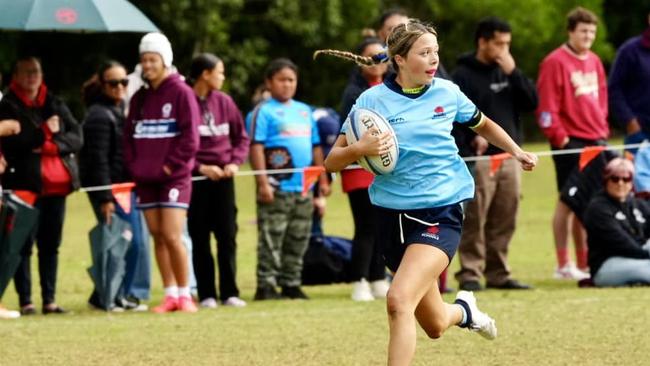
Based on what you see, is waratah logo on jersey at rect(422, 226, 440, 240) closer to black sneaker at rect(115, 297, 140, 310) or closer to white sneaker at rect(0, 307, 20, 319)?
white sneaker at rect(0, 307, 20, 319)

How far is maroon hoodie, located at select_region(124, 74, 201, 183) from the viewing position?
12055 millimetres

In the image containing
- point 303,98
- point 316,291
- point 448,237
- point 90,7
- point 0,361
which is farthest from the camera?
point 303,98

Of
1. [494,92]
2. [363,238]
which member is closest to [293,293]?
[363,238]

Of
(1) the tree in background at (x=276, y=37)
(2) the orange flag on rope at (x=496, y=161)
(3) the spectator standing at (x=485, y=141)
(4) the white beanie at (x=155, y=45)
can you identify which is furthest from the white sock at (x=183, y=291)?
(1) the tree in background at (x=276, y=37)

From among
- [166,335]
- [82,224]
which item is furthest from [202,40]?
[166,335]

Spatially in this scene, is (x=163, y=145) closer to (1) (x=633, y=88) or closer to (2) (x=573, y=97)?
(2) (x=573, y=97)

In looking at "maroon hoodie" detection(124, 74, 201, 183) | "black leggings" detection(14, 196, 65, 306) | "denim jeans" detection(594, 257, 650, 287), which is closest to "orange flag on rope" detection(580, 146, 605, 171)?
"denim jeans" detection(594, 257, 650, 287)

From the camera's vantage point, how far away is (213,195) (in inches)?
511

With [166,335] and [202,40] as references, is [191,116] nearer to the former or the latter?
[166,335]

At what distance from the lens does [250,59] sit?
49531 millimetres

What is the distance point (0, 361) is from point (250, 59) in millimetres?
40076

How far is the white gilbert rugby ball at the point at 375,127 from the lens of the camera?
812 cm

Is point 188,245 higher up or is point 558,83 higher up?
point 558,83

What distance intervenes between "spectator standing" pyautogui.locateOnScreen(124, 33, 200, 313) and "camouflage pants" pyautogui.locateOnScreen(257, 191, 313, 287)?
1.08 meters
